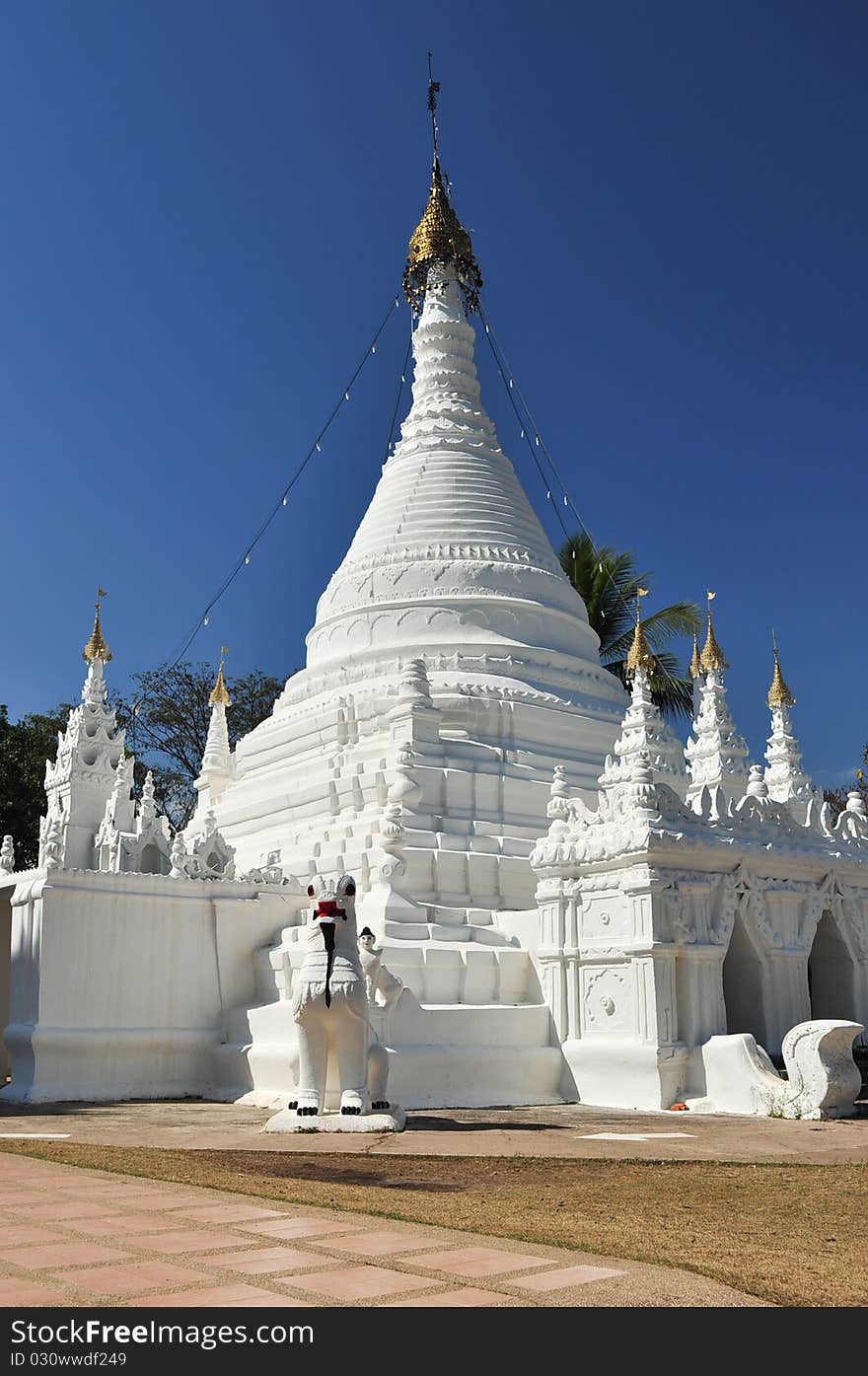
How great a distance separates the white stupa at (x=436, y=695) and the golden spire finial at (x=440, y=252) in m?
0.13

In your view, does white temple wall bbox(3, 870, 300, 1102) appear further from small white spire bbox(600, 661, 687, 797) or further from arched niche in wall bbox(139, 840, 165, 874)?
small white spire bbox(600, 661, 687, 797)

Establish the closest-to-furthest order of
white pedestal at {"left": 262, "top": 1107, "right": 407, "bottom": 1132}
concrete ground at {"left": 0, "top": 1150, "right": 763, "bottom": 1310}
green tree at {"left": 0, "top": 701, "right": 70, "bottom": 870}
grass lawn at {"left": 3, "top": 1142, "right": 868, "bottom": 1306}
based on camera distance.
A: concrete ground at {"left": 0, "top": 1150, "right": 763, "bottom": 1310} < grass lawn at {"left": 3, "top": 1142, "right": 868, "bottom": 1306} < white pedestal at {"left": 262, "top": 1107, "right": 407, "bottom": 1132} < green tree at {"left": 0, "top": 701, "right": 70, "bottom": 870}

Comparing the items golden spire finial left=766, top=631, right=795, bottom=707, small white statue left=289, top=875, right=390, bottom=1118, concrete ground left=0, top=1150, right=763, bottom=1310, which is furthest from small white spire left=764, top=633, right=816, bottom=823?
concrete ground left=0, top=1150, right=763, bottom=1310

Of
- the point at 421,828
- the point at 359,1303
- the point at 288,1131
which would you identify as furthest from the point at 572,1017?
the point at 359,1303

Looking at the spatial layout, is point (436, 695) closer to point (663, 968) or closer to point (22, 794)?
point (663, 968)

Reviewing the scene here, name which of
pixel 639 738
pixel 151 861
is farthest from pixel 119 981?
pixel 639 738

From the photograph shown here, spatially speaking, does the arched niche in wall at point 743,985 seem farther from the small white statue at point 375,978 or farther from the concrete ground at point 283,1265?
the concrete ground at point 283,1265

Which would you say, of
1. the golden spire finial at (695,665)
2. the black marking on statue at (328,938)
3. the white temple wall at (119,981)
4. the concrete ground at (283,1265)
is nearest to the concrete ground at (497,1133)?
the white temple wall at (119,981)

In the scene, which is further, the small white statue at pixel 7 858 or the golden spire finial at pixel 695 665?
the golden spire finial at pixel 695 665

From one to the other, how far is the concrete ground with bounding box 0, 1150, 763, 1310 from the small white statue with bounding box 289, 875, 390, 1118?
6494mm

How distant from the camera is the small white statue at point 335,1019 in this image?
14523 millimetres

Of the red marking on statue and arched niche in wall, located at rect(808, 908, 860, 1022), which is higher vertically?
the red marking on statue

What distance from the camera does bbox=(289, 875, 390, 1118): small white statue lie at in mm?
14523

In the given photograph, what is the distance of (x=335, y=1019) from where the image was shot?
14594 mm
